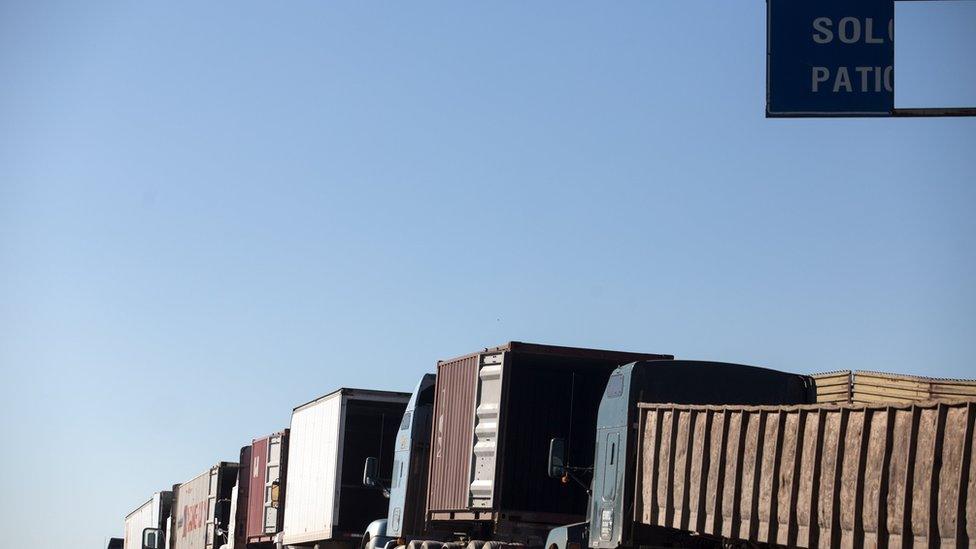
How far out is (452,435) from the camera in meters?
21.5

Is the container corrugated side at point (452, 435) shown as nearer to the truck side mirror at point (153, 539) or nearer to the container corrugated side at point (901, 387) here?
the container corrugated side at point (901, 387)

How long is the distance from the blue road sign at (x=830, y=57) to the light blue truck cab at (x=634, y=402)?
386 centimetres

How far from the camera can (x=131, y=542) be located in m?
53.1

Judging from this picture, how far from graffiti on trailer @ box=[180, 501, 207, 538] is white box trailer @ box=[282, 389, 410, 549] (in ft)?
39.3

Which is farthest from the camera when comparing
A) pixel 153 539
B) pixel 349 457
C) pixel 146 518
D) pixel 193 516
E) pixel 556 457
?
pixel 146 518

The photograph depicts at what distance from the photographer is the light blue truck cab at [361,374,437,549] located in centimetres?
2303

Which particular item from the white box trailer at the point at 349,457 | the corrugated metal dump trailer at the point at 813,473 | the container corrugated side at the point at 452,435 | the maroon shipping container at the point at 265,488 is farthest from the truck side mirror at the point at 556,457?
the maroon shipping container at the point at 265,488

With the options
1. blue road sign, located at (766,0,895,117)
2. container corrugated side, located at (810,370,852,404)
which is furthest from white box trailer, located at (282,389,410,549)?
blue road sign, located at (766,0,895,117)

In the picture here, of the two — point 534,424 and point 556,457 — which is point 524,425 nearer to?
point 534,424

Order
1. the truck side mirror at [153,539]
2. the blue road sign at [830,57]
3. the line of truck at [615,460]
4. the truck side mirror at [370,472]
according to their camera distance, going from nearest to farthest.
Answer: the line of truck at [615,460], the blue road sign at [830,57], the truck side mirror at [370,472], the truck side mirror at [153,539]

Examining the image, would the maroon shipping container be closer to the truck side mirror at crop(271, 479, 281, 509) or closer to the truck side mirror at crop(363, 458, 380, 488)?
the truck side mirror at crop(271, 479, 281, 509)

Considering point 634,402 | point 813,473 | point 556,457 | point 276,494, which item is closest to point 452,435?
point 556,457

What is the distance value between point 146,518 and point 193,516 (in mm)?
9594

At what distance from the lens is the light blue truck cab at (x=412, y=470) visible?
23031 mm
